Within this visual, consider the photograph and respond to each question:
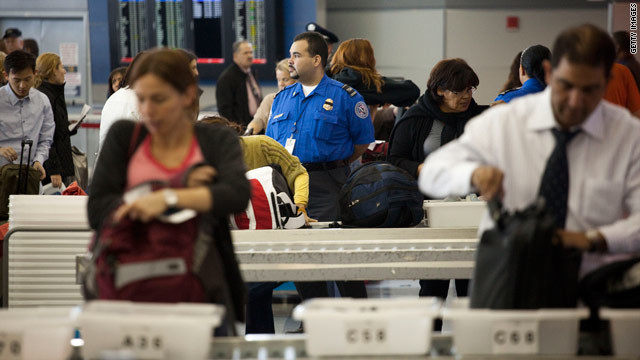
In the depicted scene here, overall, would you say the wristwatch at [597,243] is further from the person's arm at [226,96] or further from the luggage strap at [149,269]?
the person's arm at [226,96]

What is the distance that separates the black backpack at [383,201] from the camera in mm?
4250

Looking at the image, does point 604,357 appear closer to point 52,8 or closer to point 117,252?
point 117,252

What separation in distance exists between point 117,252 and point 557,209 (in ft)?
3.84

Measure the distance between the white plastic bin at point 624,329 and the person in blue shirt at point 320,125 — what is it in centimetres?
306

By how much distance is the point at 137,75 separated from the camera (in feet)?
7.35

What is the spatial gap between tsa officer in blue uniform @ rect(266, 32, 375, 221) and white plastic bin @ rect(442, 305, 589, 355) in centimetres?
301

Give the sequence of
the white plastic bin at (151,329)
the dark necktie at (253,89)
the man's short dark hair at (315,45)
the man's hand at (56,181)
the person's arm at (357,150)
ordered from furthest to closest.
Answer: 1. the dark necktie at (253,89)
2. the man's hand at (56,181)
3. the person's arm at (357,150)
4. the man's short dark hair at (315,45)
5. the white plastic bin at (151,329)

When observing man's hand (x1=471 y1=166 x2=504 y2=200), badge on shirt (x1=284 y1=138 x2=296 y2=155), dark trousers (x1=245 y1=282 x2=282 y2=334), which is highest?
man's hand (x1=471 y1=166 x2=504 y2=200)

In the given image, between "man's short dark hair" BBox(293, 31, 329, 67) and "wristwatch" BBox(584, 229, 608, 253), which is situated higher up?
"man's short dark hair" BBox(293, 31, 329, 67)

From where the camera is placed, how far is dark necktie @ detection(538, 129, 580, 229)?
2.26 m

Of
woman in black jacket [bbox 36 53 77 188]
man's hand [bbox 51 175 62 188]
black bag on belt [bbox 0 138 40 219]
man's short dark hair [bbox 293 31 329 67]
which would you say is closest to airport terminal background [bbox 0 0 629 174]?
woman in black jacket [bbox 36 53 77 188]

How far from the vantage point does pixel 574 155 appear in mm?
2297

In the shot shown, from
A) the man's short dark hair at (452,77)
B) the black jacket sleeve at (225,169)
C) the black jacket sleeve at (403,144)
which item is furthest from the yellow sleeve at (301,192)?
the black jacket sleeve at (225,169)

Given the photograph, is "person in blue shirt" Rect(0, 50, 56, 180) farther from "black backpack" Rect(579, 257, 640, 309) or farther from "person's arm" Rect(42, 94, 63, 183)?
"black backpack" Rect(579, 257, 640, 309)
